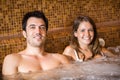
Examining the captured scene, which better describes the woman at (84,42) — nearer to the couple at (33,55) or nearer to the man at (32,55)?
the couple at (33,55)

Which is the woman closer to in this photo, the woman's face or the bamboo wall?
the woman's face

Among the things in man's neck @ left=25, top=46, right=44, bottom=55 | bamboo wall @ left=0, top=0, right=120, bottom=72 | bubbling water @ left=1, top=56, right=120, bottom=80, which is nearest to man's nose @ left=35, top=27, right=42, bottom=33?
man's neck @ left=25, top=46, right=44, bottom=55

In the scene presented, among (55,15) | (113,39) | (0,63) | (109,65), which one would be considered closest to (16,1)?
(55,15)

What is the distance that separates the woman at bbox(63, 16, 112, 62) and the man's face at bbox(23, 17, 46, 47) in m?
0.79

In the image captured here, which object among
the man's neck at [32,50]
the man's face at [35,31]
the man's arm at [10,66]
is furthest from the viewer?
the man's neck at [32,50]

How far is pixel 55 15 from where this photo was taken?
3865 mm

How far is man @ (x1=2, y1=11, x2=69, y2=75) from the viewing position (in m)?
2.75

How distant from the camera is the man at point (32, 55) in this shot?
2.75 m

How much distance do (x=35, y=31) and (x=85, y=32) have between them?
932mm

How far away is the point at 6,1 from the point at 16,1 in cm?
14

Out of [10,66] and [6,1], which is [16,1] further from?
[10,66]

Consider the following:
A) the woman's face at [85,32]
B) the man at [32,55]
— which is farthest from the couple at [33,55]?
the woman's face at [85,32]

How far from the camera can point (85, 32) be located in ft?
11.6

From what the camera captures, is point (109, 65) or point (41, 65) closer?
point (41, 65)
